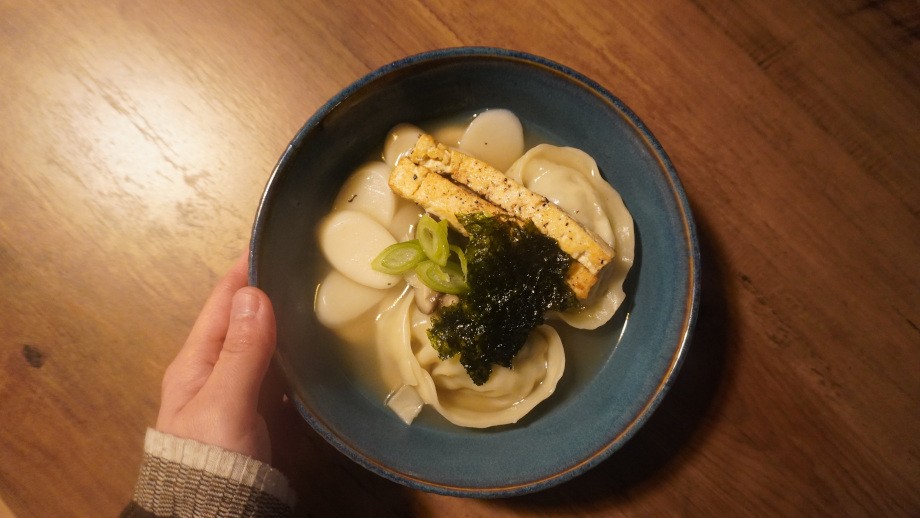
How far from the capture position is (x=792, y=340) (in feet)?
6.68

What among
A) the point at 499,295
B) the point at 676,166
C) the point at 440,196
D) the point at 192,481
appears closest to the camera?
the point at 192,481

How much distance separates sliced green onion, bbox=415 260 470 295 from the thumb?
1.62ft

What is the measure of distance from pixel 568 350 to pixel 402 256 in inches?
27.9

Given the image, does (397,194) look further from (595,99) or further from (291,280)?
(595,99)

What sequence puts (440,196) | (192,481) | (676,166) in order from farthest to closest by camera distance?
1. (676,166)
2. (440,196)
3. (192,481)

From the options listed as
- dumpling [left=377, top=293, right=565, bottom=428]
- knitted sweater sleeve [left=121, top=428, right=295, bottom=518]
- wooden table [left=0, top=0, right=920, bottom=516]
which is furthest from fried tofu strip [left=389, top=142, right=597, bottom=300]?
knitted sweater sleeve [left=121, top=428, right=295, bottom=518]

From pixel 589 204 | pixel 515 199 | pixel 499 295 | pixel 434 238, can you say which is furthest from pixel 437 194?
pixel 589 204

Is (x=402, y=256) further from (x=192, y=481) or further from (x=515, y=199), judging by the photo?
(x=192, y=481)

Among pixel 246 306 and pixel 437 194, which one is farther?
pixel 437 194

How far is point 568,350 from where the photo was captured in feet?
6.84

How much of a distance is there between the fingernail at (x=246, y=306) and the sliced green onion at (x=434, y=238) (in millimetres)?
557

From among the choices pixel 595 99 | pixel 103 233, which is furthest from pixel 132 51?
pixel 595 99

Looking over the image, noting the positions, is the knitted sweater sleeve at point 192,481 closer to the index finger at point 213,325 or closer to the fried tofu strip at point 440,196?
the index finger at point 213,325

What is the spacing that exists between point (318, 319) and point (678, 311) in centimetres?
122
